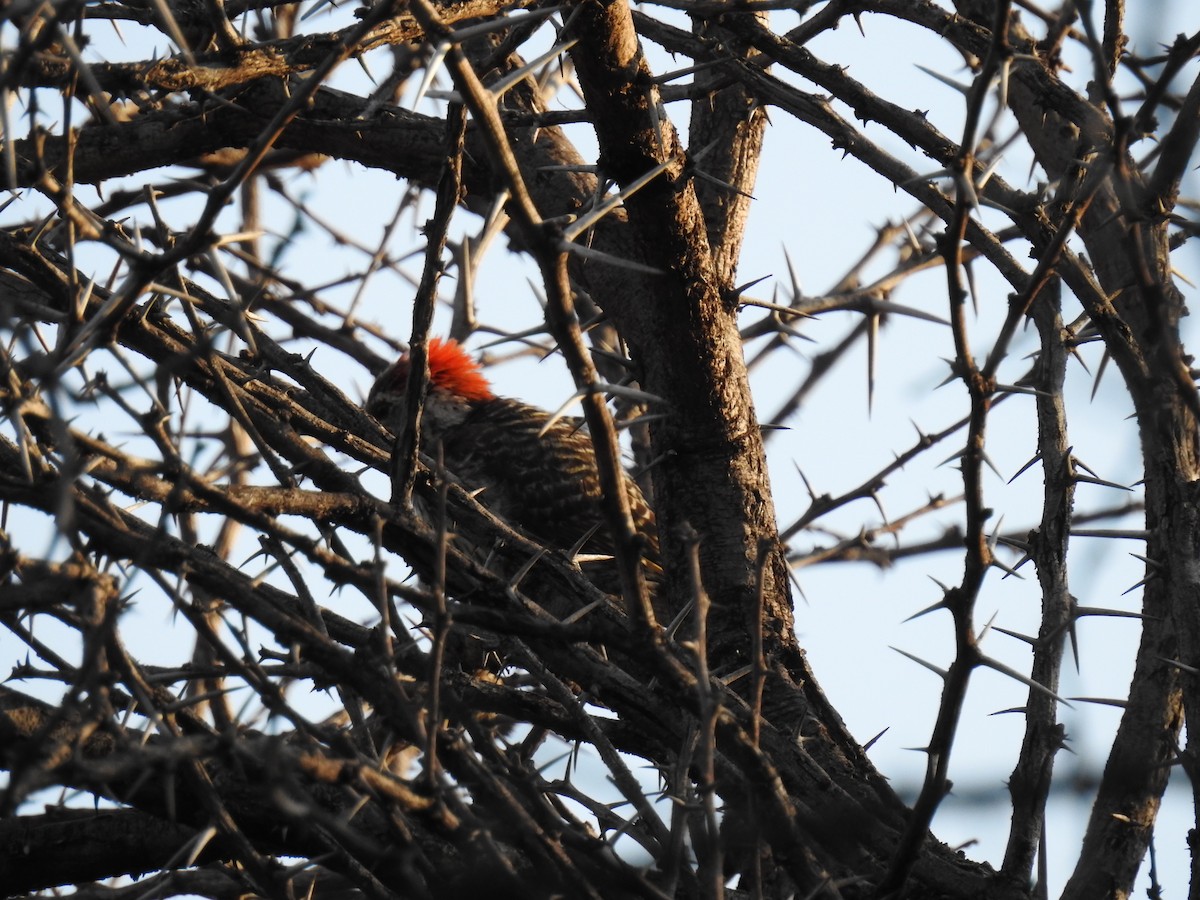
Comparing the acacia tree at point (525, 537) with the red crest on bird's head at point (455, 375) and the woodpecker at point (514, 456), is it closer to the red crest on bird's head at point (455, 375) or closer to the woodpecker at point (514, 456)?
the woodpecker at point (514, 456)

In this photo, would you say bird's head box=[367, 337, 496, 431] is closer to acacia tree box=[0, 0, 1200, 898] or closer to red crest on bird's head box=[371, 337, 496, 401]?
red crest on bird's head box=[371, 337, 496, 401]

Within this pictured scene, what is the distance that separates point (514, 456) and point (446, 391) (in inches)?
46.4

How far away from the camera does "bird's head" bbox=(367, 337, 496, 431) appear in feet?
26.4

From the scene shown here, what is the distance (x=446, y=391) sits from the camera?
8453 mm

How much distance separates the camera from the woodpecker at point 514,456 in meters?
6.94

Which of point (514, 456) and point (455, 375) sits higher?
point (455, 375)

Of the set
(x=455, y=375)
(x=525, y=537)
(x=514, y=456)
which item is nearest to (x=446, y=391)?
(x=455, y=375)

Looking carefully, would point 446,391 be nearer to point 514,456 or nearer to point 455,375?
point 455,375

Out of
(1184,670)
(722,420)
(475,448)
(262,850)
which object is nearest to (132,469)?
(262,850)

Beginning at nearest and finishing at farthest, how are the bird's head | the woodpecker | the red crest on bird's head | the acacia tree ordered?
the acacia tree < the woodpecker < the bird's head < the red crest on bird's head

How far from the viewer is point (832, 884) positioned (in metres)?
2.60

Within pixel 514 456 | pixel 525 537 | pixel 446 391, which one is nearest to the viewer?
pixel 525 537

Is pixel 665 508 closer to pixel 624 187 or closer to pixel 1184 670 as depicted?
pixel 624 187

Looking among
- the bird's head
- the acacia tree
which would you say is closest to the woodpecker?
the bird's head
